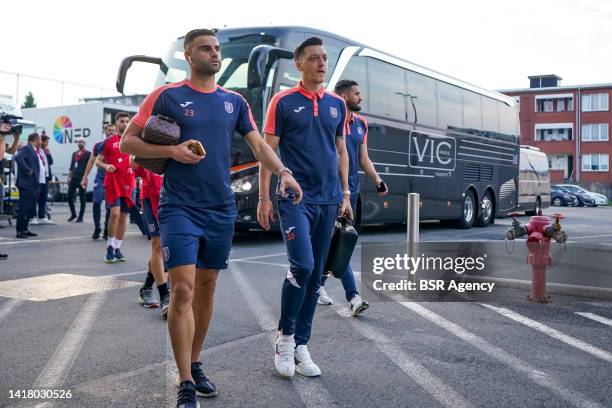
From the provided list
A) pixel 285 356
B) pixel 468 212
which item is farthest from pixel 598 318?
pixel 468 212

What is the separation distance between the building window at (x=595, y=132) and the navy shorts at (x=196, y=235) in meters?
65.7

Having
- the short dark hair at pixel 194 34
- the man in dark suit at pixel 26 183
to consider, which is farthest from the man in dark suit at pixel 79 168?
the short dark hair at pixel 194 34

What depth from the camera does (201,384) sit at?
3672mm

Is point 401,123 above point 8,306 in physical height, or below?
above

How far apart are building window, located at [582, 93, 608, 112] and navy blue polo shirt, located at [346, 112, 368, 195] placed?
63223 mm

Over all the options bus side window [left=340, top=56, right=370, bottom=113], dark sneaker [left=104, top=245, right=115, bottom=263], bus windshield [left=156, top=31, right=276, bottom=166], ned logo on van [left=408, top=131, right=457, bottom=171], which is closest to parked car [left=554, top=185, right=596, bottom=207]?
ned logo on van [left=408, top=131, right=457, bottom=171]

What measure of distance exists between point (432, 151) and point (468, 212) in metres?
2.80

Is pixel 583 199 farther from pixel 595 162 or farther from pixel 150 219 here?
pixel 150 219

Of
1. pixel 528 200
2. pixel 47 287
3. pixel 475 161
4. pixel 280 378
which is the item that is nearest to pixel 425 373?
pixel 280 378

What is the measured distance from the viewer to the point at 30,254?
998 cm

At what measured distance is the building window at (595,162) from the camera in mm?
63375

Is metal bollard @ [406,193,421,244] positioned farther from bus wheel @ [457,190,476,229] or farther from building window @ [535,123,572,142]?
building window @ [535,123,572,142]

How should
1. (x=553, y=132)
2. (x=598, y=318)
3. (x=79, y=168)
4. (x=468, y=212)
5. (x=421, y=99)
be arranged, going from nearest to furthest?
(x=598, y=318), (x=421, y=99), (x=79, y=168), (x=468, y=212), (x=553, y=132)

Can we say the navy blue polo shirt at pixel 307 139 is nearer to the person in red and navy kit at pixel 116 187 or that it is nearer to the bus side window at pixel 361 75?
the person in red and navy kit at pixel 116 187
